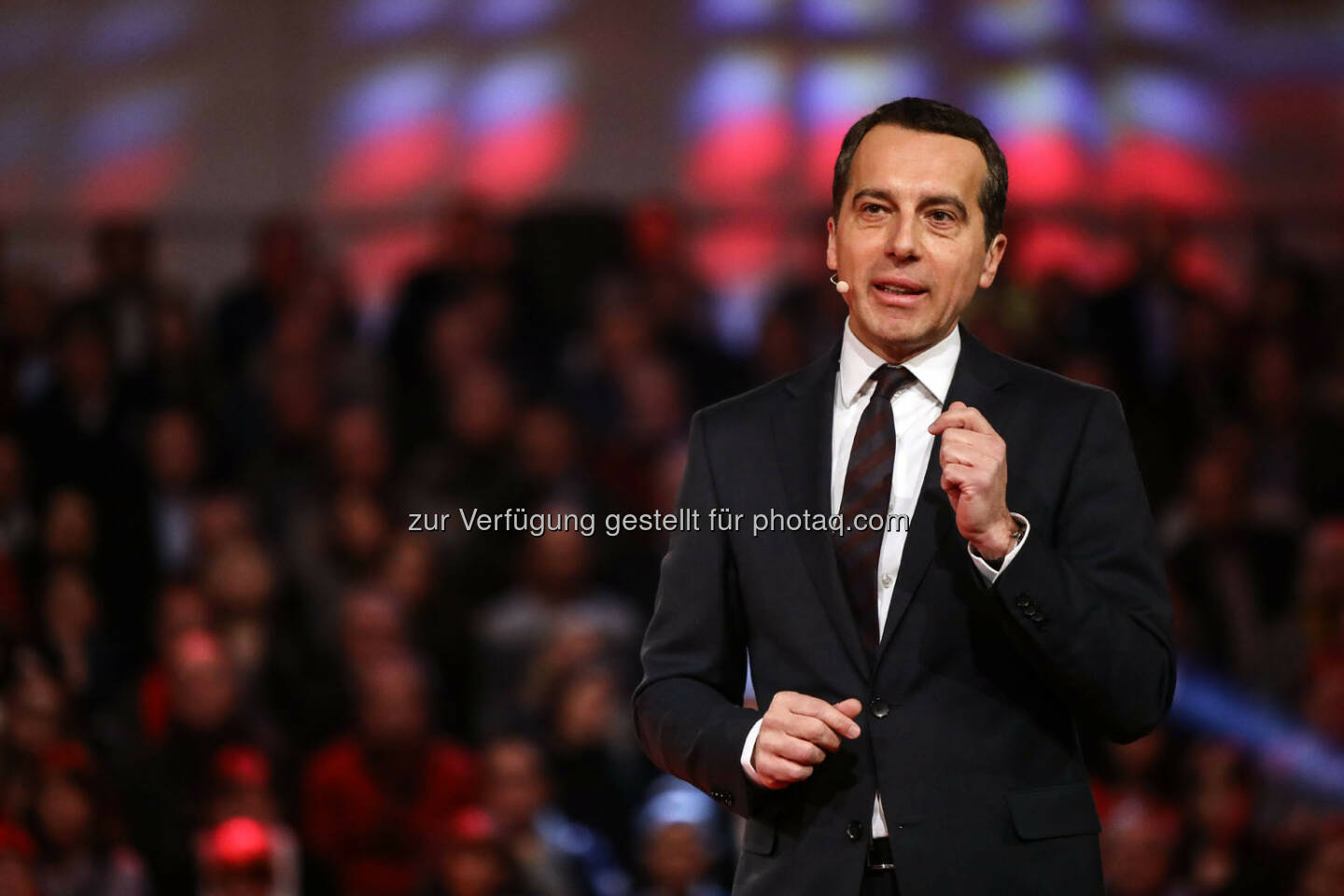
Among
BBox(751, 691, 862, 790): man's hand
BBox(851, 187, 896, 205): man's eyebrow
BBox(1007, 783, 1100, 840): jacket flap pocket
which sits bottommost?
BBox(1007, 783, 1100, 840): jacket flap pocket

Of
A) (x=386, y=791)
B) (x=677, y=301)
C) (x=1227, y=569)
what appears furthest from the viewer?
(x=677, y=301)

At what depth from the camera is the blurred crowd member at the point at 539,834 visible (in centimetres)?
521

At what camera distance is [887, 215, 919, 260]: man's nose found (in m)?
2.05

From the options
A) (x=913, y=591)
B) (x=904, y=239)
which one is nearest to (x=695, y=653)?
(x=913, y=591)

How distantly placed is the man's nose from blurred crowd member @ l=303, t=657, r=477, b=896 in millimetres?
3732

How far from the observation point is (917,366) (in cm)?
212

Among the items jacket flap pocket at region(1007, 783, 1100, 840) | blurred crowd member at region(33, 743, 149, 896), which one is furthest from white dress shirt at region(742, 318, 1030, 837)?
blurred crowd member at region(33, 743, 149, 896)

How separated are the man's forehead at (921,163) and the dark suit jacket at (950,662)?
20 centimetres

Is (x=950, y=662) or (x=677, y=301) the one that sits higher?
(x=950, y=662)

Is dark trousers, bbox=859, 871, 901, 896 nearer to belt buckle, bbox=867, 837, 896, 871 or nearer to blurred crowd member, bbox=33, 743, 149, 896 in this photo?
belt buckle, bbox=867, 837, 896, 871

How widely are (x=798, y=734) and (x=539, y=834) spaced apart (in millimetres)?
3563

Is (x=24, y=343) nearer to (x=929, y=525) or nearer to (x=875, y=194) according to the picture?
(x=875, y=194)

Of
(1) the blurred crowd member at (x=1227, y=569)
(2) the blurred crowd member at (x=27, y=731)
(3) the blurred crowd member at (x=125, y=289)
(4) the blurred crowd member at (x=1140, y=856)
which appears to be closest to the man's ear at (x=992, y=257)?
(4) the blurred crowd member at (x=1140, y=856)

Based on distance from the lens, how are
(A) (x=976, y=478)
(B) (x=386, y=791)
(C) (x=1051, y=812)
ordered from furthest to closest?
1. (B) (x=386, y=791)
2. (C) (x=1051, y=812)
3. (A) (x=976, y=478)
